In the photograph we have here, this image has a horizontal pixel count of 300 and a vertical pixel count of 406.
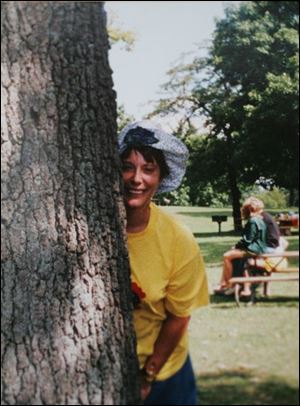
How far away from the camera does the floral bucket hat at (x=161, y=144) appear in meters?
2.03

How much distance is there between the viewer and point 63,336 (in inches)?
61.1

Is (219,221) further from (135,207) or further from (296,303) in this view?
(296,303)

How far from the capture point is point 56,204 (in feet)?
5.03

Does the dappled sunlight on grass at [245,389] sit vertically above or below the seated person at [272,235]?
below

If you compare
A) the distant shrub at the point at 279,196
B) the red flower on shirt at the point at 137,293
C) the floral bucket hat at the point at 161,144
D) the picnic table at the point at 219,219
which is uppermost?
the floral bucket hat at the point at 161,144

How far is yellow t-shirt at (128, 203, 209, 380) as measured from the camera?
1.96 meters

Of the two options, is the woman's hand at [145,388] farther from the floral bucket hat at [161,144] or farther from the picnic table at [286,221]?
the picnic table at [286,221]

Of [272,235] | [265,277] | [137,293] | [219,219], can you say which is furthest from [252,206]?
[137,293]

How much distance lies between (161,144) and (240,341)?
4027 millimetres

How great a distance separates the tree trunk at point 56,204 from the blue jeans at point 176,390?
60 centimetres

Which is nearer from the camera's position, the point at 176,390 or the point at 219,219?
the point at 176,390

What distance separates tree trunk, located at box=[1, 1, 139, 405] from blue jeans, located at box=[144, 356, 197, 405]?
598 millimetres

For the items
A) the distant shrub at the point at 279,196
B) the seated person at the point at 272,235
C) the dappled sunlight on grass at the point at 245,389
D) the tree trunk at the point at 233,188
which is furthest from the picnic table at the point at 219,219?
the dappled sunlight on grass at the point at 245,389

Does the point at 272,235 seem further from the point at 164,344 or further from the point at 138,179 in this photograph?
the point at 138,179
